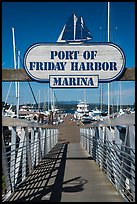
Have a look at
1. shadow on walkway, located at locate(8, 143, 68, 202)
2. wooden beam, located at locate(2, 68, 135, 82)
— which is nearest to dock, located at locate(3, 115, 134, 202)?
shadow on walkway, located at locate(8, 143, 68, 202)

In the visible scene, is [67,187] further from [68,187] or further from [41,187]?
[41,187]

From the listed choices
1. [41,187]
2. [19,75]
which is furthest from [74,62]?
[41,187]

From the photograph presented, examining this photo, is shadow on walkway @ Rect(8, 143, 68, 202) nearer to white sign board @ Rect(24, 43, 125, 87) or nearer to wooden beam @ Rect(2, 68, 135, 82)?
white sign board @ Rect(24, 43, 125, 87)

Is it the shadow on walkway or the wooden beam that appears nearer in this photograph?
the shadow on walkway

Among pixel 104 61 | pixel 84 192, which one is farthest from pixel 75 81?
pixel 84 192

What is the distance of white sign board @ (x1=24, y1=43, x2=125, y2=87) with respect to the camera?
23.7ft

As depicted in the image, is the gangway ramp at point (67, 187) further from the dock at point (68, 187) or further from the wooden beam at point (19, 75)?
the wooden beam at point (19, 75)

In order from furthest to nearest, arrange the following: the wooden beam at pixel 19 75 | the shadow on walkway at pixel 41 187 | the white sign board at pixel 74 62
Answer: the wooden beam at pixel 19 75 → the white sign board at pixel 74 62 → the shadow on walkway at pixel 41 187

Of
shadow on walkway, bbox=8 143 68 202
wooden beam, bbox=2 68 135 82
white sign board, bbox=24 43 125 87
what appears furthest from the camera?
wooden beam, bbox=2 68 135 82

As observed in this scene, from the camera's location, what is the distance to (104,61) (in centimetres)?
729

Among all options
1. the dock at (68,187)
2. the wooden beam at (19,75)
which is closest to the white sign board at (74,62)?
the wooden beam at (19,75)

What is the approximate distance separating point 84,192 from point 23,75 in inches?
109

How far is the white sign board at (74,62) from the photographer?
284 inches

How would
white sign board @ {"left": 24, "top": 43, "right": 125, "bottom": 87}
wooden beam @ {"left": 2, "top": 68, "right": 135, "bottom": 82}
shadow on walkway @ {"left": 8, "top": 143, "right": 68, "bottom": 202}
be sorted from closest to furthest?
shadow on walkway @ {"left": 8, "top": 143, "right": 68, "bottom": 202} < white sign board @ {"left": 24, "top": 43, "right": 125, "bottom": 87} < wooden beam @ {"left": 2, "top": 68, "right": 135, "bottom": 82}
